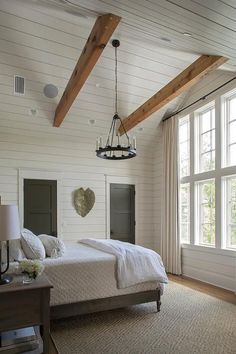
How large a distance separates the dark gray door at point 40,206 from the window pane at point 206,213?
298 centimetres

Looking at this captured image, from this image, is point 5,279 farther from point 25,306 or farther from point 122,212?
point 122,212

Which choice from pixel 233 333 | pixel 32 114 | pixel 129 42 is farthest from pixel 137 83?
pixel 233 333

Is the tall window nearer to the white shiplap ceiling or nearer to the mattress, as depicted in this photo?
the white shiplap ceiling

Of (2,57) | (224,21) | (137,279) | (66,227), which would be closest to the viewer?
(224,21)

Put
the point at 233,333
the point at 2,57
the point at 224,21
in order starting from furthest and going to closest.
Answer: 1. the point at 2,57
2. the point at 233,333
3. the point at 224,21

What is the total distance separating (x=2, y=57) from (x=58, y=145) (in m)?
2.14

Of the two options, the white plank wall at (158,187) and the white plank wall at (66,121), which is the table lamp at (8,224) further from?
the white plank wall at (158,187)

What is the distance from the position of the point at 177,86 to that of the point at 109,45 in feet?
4.30

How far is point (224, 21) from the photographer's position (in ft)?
9.07

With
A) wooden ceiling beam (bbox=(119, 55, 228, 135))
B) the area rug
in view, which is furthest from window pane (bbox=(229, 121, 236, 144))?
the area rug

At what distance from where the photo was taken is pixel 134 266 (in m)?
3.81

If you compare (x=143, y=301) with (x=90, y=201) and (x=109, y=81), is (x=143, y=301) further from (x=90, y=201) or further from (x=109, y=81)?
(x=109, y=81)

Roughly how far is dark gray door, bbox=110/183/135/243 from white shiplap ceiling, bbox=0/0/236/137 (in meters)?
1.48

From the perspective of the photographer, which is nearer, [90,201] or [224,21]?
[224,21]
